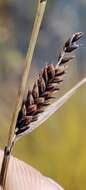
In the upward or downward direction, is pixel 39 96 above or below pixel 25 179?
above

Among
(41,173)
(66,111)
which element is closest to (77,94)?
(66,111)

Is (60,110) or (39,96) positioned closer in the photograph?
(39,96)

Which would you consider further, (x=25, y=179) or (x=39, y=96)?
(x=25, y=179)

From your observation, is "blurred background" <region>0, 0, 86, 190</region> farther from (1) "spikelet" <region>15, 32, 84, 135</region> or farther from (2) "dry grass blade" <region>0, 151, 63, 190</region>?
(1) "spikelet" <region>15, 32, 84, 135</region>

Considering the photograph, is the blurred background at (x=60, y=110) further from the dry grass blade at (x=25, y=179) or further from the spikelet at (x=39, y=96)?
the spikelet at (x=39, y=96)

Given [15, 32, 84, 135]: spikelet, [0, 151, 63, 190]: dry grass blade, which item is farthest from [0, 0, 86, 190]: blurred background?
[15, 32, 84, 135]: spikelet

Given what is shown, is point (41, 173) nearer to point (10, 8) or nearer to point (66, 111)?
point (66, 111)
